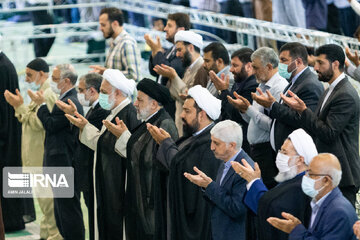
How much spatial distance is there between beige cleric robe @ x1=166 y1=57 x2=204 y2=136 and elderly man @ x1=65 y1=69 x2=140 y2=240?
0.98 metres

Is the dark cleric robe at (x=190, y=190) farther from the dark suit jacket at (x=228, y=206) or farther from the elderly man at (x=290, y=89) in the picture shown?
the elderly man at (x=290, y=89)

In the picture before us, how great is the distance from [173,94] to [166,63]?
0.75 meters

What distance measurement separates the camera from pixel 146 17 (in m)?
16.8

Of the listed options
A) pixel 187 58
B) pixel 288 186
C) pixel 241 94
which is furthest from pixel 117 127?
pixel 288 186

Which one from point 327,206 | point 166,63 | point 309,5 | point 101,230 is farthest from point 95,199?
point 309,5

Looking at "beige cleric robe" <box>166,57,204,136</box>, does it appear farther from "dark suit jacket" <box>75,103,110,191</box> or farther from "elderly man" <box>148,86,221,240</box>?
"elderly man" <box>148,86,221,240</box>

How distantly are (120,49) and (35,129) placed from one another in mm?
1494

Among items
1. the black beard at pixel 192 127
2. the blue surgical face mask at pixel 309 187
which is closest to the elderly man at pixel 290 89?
the black beard at pixel 192 127

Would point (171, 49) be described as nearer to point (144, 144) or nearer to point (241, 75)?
point (241, 75)

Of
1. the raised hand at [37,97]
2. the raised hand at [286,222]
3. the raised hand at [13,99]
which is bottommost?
the raised hand at [13,99]

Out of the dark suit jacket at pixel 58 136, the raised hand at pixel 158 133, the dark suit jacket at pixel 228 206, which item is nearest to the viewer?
the dark suit jacket at pixel 228 206

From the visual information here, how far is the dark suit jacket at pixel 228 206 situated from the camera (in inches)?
258

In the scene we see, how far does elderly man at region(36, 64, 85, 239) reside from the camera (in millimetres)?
9359

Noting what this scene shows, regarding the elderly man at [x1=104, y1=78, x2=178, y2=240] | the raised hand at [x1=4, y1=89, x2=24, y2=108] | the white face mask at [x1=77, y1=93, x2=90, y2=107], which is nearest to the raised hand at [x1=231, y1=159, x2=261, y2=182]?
the elderly man at [x1=104, y1=78, x2=178, y2=240]
